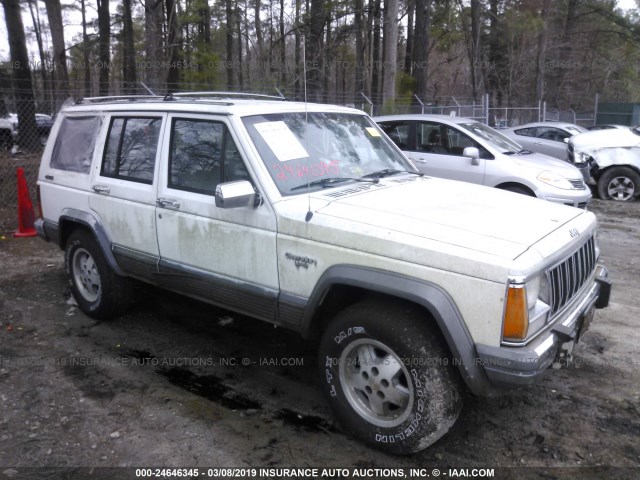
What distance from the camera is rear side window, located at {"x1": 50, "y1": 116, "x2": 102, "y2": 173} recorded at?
4.90 metres

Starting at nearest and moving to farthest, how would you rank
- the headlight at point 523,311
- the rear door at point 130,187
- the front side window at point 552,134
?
the headlight at point 523,311 → the rear door at point 130,187 → the front side window at point 552,134

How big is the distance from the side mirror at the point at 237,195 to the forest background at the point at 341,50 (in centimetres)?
889

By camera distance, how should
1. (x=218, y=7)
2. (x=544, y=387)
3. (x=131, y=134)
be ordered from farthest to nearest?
(x=218, y=7) < (x=131, y=134) < (x=544, y=387)

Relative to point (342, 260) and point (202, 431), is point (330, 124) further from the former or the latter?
point (202, 431)

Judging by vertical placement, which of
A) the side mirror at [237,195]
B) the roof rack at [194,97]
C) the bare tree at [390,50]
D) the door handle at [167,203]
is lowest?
the door handle at [167,203]

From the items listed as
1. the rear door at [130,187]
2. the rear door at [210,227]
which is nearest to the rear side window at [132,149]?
the rear door at [130,187]

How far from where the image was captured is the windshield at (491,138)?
851 cm

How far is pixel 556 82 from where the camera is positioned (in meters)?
40.6

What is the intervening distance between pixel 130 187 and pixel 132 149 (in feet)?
1.11

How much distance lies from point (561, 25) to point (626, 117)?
12.0 meters

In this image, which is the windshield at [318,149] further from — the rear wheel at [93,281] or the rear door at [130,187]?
the rear wheel at [93,281]

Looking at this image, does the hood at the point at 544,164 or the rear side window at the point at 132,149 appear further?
the hood at the point at 544,164

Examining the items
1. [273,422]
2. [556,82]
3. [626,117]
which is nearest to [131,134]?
[273,422]

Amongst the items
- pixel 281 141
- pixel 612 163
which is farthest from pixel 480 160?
pixel 281 141
